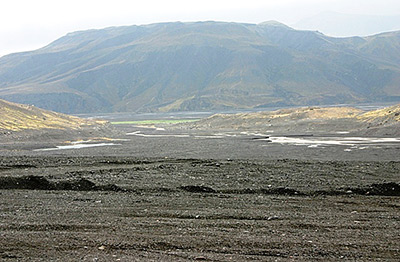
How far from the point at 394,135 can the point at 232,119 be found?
49.9 meters

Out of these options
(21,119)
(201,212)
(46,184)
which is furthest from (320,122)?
(201,212)

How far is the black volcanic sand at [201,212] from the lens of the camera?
1106 centimetres

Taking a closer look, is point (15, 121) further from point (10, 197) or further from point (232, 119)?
point (10, 197)

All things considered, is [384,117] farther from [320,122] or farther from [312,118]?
[312,118]

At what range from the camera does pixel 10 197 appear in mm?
18562

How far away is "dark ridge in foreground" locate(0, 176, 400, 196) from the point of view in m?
19.8

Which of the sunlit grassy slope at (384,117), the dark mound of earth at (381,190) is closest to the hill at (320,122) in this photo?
the sunlit grassy slope at (384,117)

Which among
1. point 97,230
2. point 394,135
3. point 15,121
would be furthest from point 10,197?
point 15,121

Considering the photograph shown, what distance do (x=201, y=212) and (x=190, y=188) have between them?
5.19 meters

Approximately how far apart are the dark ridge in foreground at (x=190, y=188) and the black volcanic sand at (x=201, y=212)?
0.14 ft

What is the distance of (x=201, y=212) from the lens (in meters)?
15.5

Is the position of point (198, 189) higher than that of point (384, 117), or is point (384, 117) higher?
point (198, 189)

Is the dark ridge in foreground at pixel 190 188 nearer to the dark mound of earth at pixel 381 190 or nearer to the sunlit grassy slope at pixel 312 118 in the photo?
the dark mound of earth at pixel 381 190

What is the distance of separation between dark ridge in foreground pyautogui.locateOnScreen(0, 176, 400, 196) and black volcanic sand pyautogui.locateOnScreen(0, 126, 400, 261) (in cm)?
4
